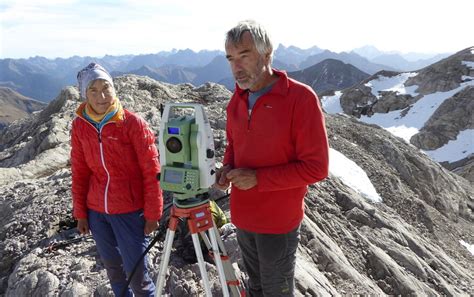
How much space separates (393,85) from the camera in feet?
275

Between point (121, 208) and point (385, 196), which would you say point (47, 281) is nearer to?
point (121, 208)

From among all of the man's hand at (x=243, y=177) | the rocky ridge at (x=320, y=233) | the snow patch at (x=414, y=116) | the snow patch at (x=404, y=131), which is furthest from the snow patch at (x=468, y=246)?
the snow patch at (x=414, y=116)

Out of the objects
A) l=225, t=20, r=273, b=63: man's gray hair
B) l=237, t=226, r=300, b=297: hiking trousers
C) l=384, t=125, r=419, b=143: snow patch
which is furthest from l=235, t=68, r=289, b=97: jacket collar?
l=384, t=125, r=419, b=143: snow patch

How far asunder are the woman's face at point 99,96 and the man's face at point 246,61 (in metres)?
1.65

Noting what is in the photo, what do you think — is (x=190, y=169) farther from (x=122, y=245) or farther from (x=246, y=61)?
(x=122, y=245)

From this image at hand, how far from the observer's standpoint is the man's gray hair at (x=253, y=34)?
349 centimetres

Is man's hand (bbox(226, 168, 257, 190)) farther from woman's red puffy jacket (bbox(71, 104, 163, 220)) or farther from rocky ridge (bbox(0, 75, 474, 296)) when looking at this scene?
rocky ridge (bbox(0, 75, 474, 296))

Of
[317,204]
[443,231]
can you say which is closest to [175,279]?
[317,204]

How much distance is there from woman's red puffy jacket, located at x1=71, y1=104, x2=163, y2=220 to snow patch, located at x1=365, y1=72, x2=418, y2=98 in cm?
8240

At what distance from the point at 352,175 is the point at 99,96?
39.3ft

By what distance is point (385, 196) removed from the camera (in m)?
15.3

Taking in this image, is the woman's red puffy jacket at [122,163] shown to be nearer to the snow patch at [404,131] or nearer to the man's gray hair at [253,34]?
the man's gray hair at [253,34]

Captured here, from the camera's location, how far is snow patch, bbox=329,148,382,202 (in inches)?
549

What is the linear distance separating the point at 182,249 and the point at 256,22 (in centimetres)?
384
